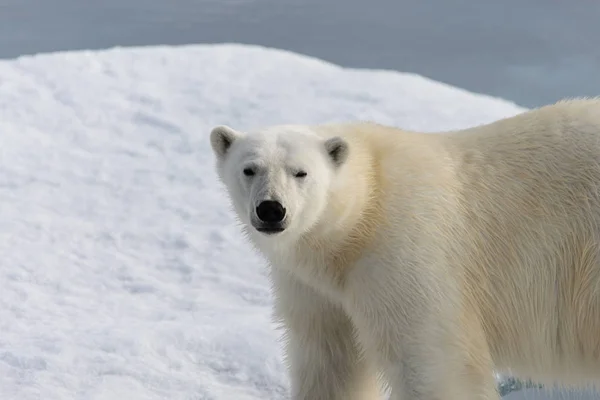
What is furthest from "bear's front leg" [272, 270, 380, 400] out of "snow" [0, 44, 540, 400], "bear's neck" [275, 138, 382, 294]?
"snow" [0, 44, 540, 400]

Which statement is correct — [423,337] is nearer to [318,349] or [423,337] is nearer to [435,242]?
[435,242]

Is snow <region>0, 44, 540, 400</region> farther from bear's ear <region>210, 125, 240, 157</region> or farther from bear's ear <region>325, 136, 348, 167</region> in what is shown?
bear's ear <region>325, 136, 348, 167</region>

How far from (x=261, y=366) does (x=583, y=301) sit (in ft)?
6.31

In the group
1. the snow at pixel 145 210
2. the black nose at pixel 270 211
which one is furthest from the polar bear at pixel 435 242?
the snow at pixel 145 210

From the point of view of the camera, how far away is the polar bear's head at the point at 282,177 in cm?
294

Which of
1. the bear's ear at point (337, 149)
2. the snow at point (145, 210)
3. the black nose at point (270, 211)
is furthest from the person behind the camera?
the snow at point (145, 210)

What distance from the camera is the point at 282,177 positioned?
9.85 feet

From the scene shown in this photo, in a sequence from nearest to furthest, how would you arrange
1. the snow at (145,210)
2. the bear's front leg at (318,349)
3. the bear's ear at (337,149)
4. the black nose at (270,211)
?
the black nose at (270,211)
the bear's ear at (337,149)
the bear's front leg at (318,349)
the snow at (145,210)

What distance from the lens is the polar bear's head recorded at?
9.66 ft

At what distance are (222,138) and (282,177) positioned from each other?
42 cm

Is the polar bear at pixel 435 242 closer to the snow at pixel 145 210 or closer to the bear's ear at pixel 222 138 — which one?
the bear's ear at pixel 222 138

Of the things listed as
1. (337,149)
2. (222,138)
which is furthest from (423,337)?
(222,138)

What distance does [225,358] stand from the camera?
Result: 466 cm

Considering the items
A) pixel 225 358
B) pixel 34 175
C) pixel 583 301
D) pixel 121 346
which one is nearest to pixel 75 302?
pixel 121 346
